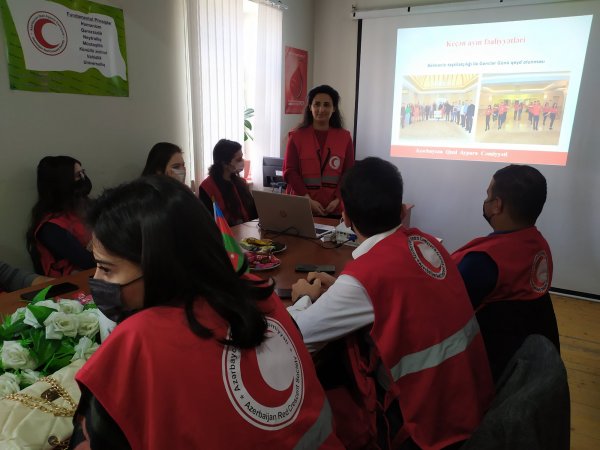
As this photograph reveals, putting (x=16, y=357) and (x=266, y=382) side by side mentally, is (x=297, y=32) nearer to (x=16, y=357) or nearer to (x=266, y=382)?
(x=16, y=357)

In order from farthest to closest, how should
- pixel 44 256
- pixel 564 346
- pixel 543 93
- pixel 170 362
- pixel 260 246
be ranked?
pixel 543 93 < pixel 564 346 < pixel 44 256 < pixel 260 246 < pixel 170 362

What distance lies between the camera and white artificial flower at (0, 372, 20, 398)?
0.89 metres

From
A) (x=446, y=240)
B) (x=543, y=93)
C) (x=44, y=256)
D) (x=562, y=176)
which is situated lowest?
(x=446, y=240)

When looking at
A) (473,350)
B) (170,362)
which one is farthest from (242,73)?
(170,362)

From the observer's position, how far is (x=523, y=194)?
1569 millimetres

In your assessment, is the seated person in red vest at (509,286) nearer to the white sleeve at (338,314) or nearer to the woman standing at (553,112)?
the white sleeve at (338,314)

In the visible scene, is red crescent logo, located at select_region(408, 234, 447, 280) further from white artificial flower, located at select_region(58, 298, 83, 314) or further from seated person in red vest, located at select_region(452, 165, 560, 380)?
white artificial flower, located at select_region(58, 298, 83, 314)

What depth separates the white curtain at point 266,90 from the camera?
376cm

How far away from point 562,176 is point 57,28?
3.71 metres

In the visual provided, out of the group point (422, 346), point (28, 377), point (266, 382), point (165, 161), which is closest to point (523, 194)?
point (422, 346)

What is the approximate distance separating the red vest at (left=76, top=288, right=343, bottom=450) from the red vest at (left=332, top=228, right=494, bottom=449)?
39 cm

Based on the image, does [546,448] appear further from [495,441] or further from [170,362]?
[170,362]

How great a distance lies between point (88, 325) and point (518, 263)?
1.34 meters

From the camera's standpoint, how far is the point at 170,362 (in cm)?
67
